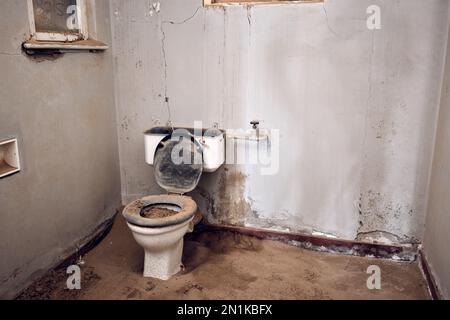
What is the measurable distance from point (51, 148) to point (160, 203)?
68cm

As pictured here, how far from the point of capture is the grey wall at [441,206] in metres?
1.96

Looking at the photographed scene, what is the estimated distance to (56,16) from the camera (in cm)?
226

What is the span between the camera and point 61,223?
230 centimetres

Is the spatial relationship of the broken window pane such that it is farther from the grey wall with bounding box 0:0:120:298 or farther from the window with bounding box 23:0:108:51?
the grey wall with bounding box 0:0:120:298

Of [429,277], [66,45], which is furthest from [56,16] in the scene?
[429,277]

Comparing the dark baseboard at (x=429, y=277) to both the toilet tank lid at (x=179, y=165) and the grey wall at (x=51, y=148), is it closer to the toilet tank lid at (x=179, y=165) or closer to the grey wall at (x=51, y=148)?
the toilet tank lid at (x=179, y=165)

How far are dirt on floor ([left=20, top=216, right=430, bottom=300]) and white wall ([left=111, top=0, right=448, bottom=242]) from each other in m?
0.19

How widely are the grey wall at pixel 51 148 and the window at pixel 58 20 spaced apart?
0.34 feet

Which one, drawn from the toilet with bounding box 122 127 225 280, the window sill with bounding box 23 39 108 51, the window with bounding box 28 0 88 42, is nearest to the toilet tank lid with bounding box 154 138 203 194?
the toilet with bounding box 122 127 225 280

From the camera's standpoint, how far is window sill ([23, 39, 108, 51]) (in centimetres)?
195

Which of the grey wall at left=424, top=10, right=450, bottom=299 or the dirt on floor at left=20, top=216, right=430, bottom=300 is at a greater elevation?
the grey wall at left=424, top=10, right=450, bottom=299

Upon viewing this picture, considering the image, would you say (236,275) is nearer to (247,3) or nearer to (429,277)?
(429,277)

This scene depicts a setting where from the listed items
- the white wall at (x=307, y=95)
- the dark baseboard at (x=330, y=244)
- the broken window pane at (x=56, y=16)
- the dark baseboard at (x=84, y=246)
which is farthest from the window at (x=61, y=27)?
the dark baseboard at (x=330, y=244)
